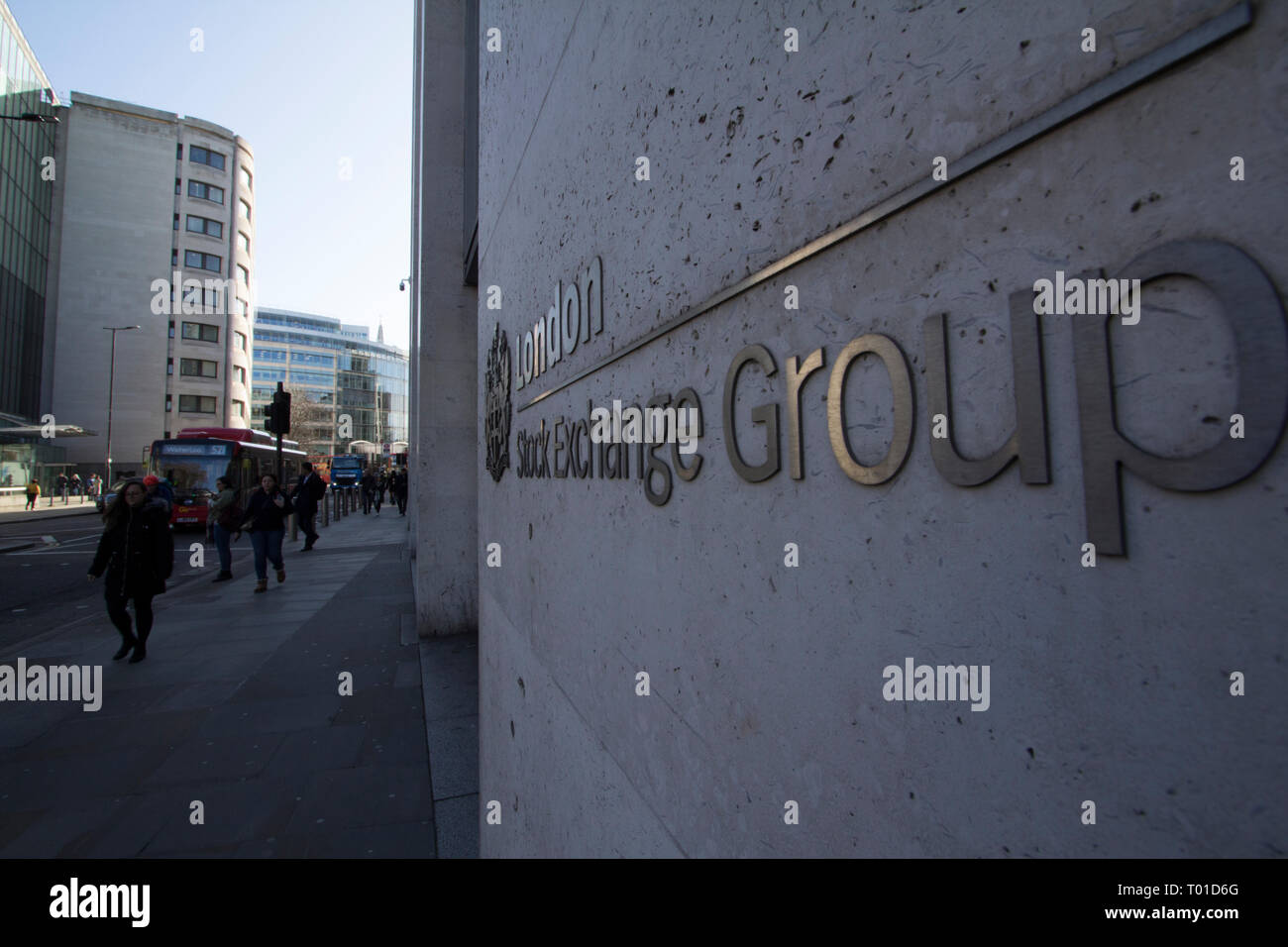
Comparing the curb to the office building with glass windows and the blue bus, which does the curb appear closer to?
the office building with glass windows

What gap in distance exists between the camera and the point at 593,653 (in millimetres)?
1844

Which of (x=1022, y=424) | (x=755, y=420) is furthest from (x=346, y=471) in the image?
(x=1022, y=424)

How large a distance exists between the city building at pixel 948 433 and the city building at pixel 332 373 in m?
86.8

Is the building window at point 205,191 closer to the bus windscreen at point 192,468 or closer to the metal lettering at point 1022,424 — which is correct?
the bus windscreen at point 192,468

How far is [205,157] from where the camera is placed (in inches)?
2032

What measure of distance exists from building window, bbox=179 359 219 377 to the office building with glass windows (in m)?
8.48

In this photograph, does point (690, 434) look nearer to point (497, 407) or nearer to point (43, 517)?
point (497, 407)

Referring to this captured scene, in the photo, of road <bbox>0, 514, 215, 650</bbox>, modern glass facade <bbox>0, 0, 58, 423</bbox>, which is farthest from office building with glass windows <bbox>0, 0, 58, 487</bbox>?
road <bbox>0, 514, 215, 650</bbox>

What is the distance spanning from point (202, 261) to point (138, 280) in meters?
4.67

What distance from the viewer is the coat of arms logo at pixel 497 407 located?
3418mm

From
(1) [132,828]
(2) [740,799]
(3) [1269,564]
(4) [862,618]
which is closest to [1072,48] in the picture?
(3) [1269,564]

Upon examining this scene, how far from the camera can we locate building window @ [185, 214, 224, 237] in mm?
50594

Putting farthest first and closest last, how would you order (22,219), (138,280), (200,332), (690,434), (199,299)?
(199,299) < (200,332) < (138,280) < (22,219) < (690,434)

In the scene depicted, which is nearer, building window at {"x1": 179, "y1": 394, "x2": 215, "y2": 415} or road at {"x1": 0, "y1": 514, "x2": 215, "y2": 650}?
road at {"x1": 0, "y1": 514, "x2": 215, "y2": 650}
